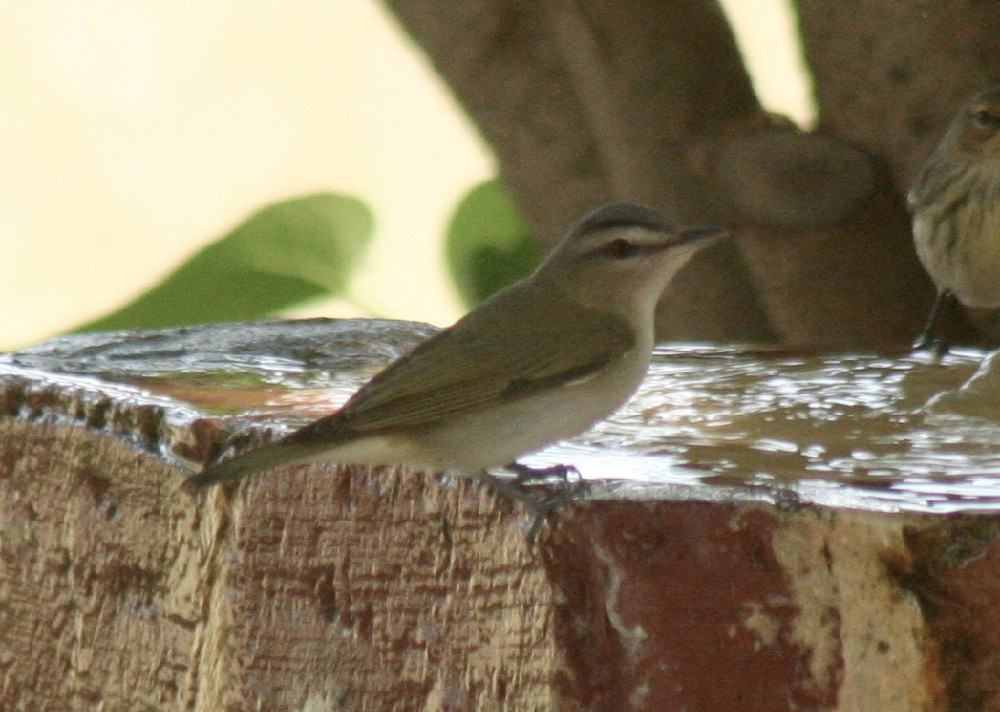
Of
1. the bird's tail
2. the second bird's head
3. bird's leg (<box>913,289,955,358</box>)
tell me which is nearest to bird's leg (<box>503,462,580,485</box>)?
the bird's tail

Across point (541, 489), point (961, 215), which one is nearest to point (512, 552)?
point (541, 489)

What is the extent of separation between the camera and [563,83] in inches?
142

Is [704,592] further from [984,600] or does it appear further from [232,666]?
[232,666]

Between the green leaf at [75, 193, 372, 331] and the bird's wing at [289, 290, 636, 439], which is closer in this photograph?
the bird's wing at [289, 290, 636, 439]

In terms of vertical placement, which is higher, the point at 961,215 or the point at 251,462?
the point at 961,215

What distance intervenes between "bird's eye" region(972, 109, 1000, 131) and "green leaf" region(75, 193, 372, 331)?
1341 millimetres

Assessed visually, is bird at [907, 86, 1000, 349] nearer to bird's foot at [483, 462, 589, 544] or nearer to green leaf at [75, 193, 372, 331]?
green leaf at [75, 193, 372, 331]

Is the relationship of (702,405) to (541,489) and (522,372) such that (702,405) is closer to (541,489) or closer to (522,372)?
(522,372)

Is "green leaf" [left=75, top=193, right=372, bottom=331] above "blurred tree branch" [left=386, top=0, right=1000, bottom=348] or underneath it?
underneath

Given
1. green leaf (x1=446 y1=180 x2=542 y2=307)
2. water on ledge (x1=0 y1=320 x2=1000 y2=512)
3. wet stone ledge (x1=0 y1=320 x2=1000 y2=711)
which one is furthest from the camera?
green leaf (x1=446 y1=180 x2=542 y2=307)

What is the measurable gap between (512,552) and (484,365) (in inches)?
15.5

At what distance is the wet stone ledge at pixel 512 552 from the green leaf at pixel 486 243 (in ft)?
2.63

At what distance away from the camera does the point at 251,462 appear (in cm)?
198

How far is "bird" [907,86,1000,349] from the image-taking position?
3.48 m
